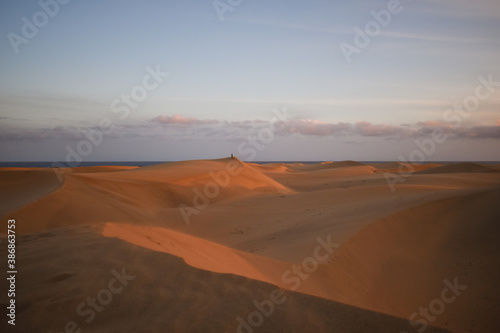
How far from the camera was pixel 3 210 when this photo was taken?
7.66m

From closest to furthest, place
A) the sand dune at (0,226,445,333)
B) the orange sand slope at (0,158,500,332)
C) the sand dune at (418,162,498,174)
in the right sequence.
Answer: the sand dune at (0,226,445,333) < the orange sand slope at (0,158,500,332) < the sand dune at (418,162,498,174)

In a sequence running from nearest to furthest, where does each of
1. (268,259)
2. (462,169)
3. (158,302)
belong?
(158,302), (268,259), (462,169)

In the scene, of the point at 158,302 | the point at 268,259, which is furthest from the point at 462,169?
the point at 158,302

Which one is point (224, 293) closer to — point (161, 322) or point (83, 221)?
point (161, 322)

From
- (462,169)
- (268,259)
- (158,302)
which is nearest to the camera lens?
(158,302)

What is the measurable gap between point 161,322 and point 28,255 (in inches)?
83.1

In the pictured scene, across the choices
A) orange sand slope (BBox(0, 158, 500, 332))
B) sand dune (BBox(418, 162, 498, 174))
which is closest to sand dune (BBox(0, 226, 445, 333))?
orange sand slope (BBox(0, 158, 500, 332))

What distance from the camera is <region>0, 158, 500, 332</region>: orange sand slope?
2818 millimetres

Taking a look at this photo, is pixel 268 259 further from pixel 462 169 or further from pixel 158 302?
pixel 462 169

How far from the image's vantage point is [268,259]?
550 cm

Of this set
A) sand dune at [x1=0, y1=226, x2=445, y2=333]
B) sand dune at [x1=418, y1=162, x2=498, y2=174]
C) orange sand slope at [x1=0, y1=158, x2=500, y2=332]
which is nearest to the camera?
sand dune at [x1=0, y1=226, x2=445, y2=333]

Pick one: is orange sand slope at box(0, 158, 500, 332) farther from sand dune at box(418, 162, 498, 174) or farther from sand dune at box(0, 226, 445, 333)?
sand dune at box(418, 162, 498, 174)

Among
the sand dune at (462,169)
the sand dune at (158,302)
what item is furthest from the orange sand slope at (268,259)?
the sand dune at (462,169)

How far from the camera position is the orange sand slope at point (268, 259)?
111 inches
